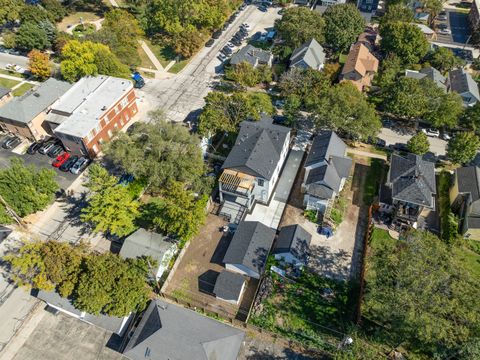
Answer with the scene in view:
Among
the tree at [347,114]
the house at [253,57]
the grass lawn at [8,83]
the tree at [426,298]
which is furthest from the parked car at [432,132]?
the grass lawn at [8,83]

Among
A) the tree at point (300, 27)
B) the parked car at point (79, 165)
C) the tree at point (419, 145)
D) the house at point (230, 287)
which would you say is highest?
the tree at point (300, 27)

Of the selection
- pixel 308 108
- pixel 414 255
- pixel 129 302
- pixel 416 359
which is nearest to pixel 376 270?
pixel 414 255

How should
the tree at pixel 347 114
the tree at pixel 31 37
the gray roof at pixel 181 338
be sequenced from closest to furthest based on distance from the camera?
the gray roof at pixel 181 338, the tree at pixel 347 114, the tree at pixel 31 37

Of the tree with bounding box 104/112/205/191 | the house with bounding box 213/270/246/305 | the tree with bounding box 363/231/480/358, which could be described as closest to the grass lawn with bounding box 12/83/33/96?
the tree with bounding box 104/112/205/191

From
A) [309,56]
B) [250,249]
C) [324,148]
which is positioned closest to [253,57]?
[309,56]

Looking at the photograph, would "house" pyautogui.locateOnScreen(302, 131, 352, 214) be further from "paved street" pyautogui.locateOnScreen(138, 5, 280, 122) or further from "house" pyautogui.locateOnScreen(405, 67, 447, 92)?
"house" pyautogui.locateOnScreen(405, 67, 447, 92)

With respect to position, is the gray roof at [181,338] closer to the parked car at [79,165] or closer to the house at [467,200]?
the parked car at [79,165]

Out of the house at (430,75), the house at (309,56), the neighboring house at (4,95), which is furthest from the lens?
the house at (309,56)
